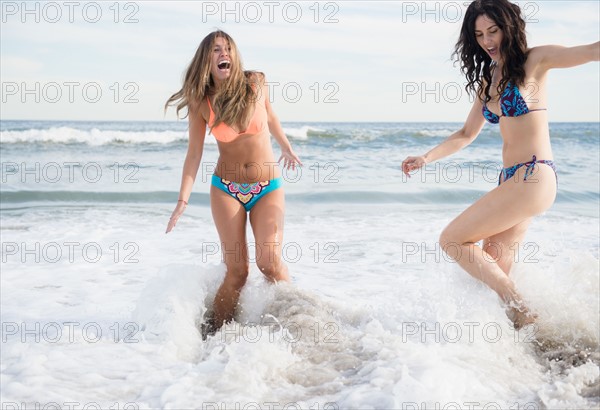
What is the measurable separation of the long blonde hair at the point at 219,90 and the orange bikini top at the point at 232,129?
0.15 ft

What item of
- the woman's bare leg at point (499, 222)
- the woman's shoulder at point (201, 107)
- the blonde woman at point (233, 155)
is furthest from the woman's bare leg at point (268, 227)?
the woman's bare leg at point (499, 222)

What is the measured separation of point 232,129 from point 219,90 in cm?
31

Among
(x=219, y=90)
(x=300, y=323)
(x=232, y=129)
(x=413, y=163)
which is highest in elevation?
(x=219, y=90)

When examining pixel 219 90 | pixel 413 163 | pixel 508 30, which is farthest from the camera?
pixel 219 90

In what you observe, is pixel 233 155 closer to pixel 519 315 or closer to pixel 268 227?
pixel 268 227

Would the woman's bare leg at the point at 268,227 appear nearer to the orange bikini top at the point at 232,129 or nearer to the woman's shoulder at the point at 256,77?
the orange bikini top at the point at 232,129

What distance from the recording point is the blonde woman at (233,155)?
481 cm

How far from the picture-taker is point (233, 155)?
4961 millimetres

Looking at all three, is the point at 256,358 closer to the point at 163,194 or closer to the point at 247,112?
the point at 247,112

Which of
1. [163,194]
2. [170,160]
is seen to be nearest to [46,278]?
[163,194]

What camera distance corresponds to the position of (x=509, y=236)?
4.38 meters

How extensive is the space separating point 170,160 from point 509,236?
615 inches

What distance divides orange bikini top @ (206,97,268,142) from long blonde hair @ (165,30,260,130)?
0.15 feet

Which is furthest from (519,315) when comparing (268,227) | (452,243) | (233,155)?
(233,155)
